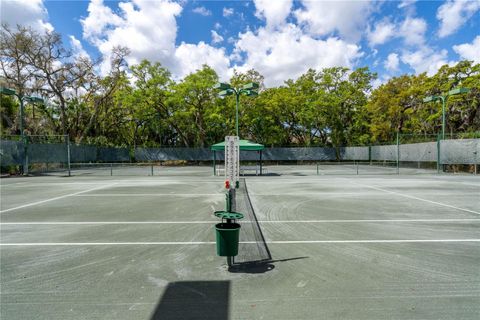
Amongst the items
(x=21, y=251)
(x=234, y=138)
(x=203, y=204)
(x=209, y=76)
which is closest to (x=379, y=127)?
(x=209, y=76)

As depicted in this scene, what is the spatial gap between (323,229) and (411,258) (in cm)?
227

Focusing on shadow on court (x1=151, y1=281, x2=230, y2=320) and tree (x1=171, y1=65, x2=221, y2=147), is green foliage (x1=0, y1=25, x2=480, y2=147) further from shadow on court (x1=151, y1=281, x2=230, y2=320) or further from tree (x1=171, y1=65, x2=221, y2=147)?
shadow on court (x1=151, y1=281, x2=230, y2=320)

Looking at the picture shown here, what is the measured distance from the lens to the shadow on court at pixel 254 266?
4.82 metres

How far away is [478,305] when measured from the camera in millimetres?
3727

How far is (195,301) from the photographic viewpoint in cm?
384

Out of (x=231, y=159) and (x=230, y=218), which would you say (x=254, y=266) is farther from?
(x=231, y=159)

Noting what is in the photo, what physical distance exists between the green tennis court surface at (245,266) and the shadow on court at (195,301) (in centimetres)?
1

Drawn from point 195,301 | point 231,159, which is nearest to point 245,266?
point 195,301

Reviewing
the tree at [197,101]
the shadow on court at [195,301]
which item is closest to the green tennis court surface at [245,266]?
the shadow on court at [195,301]

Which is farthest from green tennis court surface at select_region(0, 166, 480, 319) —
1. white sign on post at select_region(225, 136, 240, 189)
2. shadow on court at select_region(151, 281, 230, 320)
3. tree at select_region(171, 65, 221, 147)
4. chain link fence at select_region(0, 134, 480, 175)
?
tree at select_region(171, 65, 221, 147)

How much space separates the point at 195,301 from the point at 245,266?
4.45 feet

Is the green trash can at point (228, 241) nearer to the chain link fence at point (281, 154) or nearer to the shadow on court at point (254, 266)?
the shadow on court at point (254, 266)

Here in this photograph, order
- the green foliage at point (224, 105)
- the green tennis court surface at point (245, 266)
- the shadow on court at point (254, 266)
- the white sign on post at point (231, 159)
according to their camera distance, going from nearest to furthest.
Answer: the green tennis court surface at point (245, 266) → the shadow on court at point (254, 266) → the white sign on post at point (231, 159) → the green foliage at point (224, 105)

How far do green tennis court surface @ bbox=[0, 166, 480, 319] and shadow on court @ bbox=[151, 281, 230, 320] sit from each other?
15 mm
